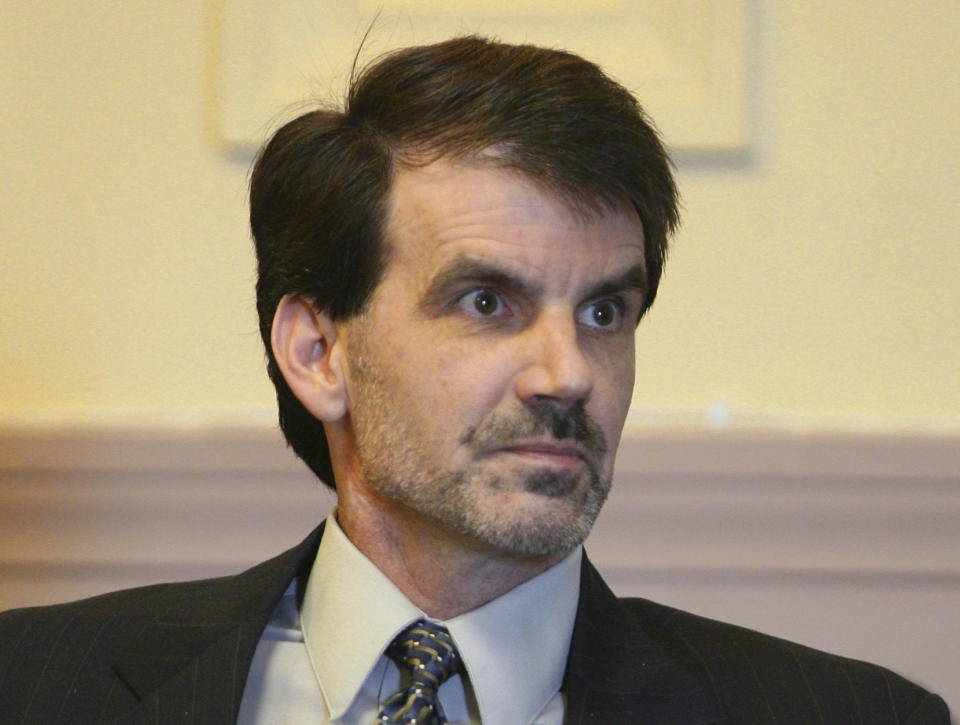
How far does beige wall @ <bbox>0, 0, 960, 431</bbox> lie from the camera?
231cm

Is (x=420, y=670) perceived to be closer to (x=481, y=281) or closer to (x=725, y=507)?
(x=481, y=281)

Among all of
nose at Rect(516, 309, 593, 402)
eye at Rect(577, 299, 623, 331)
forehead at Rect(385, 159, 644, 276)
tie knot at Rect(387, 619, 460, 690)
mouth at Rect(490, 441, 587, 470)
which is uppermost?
forehead at Rect(385, 159, 644, 276)

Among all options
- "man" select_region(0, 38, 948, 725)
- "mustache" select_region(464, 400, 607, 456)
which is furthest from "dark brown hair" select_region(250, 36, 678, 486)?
"mustache" select_region(464, 400, 607, 456)

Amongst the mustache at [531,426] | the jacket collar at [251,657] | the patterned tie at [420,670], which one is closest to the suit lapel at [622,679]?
the jacket collar at [251,657]

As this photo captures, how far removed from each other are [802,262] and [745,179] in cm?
15

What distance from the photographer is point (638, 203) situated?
169cm

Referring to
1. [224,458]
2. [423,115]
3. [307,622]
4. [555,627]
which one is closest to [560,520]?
[555,627]

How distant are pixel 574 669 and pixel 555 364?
0.33 meters

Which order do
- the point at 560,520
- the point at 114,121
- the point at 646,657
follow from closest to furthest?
the point at 560,520, the point at 646,657, the point at 114,121

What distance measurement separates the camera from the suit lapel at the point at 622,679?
1.58 m

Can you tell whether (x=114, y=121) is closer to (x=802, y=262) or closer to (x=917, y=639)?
(x=802, y=262)

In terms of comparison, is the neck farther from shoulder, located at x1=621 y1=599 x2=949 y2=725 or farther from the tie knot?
shoulder, located at x1=621 y1=599 x2=949 y2=725

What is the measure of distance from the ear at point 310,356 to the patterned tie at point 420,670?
26 centimetres

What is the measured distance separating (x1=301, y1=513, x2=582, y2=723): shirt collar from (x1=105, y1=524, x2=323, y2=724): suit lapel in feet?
0.22
